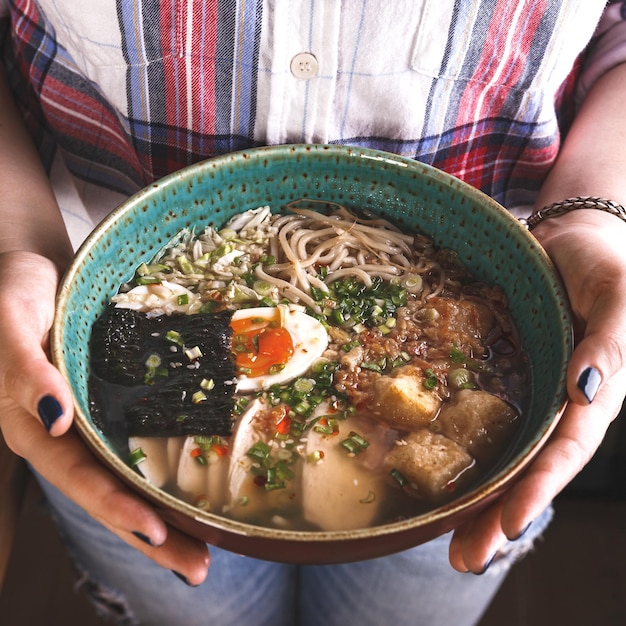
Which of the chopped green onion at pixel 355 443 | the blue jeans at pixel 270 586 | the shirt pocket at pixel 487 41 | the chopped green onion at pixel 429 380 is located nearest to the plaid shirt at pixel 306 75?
the shirt pocket at pixel 487 41

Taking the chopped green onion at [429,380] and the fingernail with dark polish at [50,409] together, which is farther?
the chopped green onion at [429,380]

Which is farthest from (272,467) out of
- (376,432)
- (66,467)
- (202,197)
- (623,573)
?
(623,573)

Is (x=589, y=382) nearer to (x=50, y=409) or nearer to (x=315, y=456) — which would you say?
(x=315, y=456)

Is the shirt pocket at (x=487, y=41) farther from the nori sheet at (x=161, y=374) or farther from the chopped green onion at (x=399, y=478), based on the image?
the chopped green onion at (x=399, y=478)

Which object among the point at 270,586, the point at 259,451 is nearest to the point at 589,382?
the point at 259,451

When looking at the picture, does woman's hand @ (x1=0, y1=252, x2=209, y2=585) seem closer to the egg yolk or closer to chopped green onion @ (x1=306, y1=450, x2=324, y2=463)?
chopped green onion @ (x1=306, y1=450, x2=324, y2=463)

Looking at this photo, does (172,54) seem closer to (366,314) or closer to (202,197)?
(202,197)
